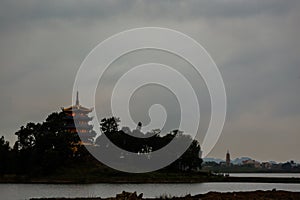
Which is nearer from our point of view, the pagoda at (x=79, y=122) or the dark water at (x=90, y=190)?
the dark water at (x=90, y=190)

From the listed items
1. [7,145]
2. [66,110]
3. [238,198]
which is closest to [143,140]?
[66,110]

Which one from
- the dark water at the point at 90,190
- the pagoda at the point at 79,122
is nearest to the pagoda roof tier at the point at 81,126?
the pagoda at the point at 79,122

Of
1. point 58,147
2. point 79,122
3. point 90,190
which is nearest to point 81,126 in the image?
point 79,122

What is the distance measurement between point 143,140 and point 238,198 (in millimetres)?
64303

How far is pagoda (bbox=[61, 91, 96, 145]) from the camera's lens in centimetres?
9542

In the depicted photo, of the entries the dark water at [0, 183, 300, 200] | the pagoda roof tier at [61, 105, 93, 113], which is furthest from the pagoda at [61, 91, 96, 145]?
the dark water at [0, 183, 300, 200]

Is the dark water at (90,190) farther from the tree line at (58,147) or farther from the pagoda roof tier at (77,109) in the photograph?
the pagoda roof tier at (77,109)

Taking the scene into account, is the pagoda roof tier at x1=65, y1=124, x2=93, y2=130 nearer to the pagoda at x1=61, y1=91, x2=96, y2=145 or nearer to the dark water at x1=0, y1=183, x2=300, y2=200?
the pagoda at x1=61, y1=91, x2=96, y2=145

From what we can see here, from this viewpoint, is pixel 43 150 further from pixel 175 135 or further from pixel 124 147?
pixel 175 135

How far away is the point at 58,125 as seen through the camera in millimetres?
86938

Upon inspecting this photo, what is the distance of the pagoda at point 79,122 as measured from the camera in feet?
313

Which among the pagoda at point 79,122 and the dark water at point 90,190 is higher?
the pagoda at point 79,122

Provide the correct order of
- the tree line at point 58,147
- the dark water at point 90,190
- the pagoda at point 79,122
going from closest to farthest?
→ the dark water at point 90,190 < the tree line at point 58,147 < the pagoda at point 79,122

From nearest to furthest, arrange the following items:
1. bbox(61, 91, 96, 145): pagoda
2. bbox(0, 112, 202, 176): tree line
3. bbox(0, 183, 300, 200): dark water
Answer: bbox(0, 183, 300, 200): dark water → bbox(0, 112, 202, 176): tree line → bbox(61, 91, 96, 145): pagoda
